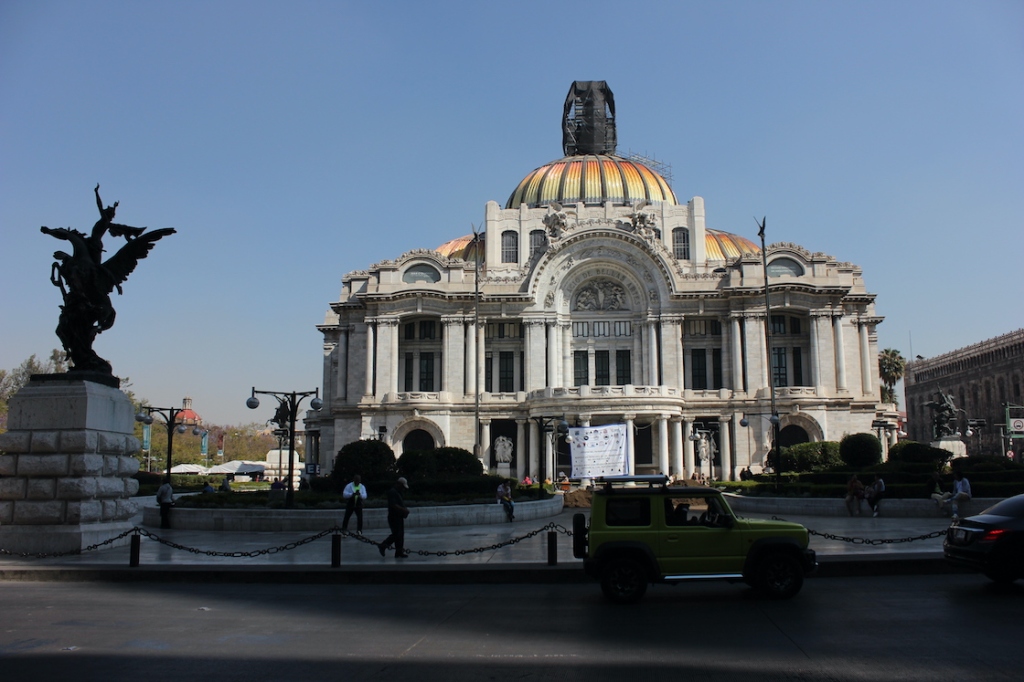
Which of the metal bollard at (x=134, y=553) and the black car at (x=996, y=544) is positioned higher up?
the black car at (x=996, y=544)

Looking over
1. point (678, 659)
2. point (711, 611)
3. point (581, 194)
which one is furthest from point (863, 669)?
point (581, 194)

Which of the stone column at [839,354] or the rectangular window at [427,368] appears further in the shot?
the rectangular window at [427,368]

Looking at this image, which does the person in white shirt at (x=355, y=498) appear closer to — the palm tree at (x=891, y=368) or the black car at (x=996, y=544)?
the black car at (x=996, y=544)

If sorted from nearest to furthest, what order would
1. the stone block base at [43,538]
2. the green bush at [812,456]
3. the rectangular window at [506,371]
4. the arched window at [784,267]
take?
the stone block base at [43,538]
the green bush at [812,456]
the arched window at [784,267]
the rectangular window at [506,371]

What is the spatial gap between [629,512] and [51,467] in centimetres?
1496

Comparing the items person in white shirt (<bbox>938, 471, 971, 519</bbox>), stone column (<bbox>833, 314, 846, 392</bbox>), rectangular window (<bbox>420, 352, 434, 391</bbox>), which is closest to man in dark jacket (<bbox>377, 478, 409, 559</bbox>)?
person in white shirt (<bbox>938, 471, 971, 519</bbox>)

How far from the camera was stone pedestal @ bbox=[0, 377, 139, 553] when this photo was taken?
21250mm

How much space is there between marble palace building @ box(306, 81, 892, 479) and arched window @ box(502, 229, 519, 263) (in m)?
5.40

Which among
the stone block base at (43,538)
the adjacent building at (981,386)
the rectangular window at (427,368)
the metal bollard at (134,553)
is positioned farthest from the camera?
the adjacent building at (981,386)

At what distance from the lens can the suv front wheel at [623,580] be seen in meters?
14.6

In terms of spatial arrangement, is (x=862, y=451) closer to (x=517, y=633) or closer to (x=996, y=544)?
(x=996, y=544)

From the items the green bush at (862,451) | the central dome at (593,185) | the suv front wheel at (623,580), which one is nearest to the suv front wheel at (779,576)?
the suv front wheel at (623,580)

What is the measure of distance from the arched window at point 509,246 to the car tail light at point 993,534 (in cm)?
6159

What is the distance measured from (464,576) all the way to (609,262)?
49.1 m
